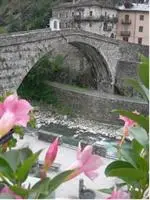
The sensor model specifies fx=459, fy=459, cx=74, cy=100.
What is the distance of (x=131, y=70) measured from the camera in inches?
736

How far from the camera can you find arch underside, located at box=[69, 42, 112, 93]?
744 inches

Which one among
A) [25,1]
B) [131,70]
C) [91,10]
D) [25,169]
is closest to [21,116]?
[25,169]

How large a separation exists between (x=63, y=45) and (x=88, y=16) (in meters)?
4.77

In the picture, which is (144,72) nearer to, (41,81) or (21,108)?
(21,108)

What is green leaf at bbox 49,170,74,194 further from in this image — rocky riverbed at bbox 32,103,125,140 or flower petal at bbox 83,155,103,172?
rocky riverbed at bbox 32,103,125,140

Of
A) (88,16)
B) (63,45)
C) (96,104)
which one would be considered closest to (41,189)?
(96,104)

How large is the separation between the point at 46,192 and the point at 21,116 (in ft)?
0.72

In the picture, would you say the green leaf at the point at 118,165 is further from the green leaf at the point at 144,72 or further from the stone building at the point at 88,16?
the stone building at the point at 88,16

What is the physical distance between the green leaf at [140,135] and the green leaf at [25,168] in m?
0.27

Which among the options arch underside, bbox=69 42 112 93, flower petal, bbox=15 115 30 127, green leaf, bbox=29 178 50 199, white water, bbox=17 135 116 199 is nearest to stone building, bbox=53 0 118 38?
arch underside, bbox=69 42 112 93

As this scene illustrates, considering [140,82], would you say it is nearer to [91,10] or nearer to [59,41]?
[59,41]

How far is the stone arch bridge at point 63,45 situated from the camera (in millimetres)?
14727

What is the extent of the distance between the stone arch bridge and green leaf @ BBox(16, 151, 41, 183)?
13240 millimetres

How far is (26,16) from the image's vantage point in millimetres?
26750
